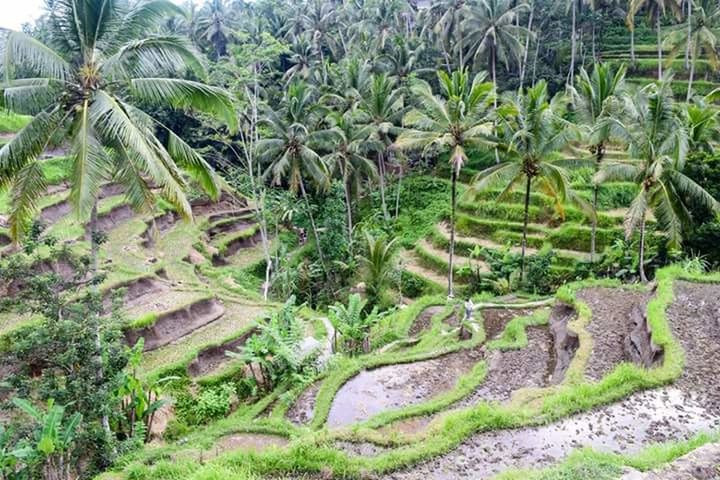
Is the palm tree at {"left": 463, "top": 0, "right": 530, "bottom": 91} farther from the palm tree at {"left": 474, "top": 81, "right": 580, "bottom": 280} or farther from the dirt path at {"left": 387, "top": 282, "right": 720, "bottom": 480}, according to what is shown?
the dirt path at {"left": 387, "top": 282, "right": 720, "bottom": 480}

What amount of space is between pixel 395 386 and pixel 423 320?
6.24 meters

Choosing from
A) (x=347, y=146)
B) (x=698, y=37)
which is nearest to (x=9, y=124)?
(x=347, y=146)

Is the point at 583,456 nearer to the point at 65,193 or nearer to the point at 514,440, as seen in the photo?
the point at 514,440

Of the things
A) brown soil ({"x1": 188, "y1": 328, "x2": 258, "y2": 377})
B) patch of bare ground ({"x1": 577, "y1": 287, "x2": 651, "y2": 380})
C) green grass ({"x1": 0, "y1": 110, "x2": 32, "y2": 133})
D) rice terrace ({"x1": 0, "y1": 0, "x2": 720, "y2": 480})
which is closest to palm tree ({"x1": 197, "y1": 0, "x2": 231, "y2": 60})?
rice terrace ({"x1": 0, "y1": 0, "x2": 720, "y2": 480})

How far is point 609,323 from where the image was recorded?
13867mm

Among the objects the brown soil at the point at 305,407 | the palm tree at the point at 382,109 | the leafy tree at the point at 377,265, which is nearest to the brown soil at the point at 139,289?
the brown soil at the point at 305,407

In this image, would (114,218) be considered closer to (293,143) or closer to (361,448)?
(293,143)

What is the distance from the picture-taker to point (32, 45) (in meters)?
8.49

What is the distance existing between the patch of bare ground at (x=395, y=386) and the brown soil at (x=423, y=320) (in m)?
3.58

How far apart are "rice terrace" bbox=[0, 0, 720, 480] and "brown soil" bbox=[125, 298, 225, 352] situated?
8 cm

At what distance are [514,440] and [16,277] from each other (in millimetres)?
8921

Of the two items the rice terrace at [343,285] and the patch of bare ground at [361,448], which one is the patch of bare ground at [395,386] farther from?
the patch of bare ground at [361,448]

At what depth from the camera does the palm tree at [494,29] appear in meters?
31.2

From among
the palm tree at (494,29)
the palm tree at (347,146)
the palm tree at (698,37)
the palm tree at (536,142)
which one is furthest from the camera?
the palm tree at (494,29)
